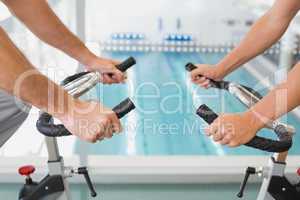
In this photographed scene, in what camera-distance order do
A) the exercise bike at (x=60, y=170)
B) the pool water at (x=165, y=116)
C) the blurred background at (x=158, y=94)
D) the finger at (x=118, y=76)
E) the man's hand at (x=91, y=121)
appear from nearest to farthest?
1. the man's hand at (x=91, y=121)
2. the exercise bike at (x=60, y=170)
3. the finger at (x=118, y=76)
4. the blurred background at (x=158, y=94)
5. the pool water at (x=165, y=116)

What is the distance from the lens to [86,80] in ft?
4.23

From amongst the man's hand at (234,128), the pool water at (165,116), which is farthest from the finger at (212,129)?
the pool water at (165,116)

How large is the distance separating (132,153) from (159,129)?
0.39 m

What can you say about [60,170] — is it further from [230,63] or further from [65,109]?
[230,63]

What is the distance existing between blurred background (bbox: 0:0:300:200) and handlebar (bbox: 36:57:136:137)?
0.42 metres

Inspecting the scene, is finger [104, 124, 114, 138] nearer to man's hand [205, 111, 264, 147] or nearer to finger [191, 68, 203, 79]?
man's hand [205, 111, 264, 147]

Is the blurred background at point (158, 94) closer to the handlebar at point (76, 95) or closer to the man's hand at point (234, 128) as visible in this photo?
the handlebar at point (76, 95)

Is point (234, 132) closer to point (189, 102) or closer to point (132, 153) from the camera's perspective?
point (132, 153)

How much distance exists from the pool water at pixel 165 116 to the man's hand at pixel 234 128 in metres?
1.23

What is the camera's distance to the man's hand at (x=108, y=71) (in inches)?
55.8

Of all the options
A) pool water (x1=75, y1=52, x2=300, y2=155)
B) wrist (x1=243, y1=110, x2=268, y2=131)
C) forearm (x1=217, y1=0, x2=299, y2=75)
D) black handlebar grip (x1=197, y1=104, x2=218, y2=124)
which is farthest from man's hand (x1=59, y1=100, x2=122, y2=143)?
pool water (x1=75, y1=52, x2=300, y2=155)

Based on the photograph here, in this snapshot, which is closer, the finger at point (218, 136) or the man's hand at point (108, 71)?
the finger at point (218, 136)

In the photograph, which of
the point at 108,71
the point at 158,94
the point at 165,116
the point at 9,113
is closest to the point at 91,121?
the point at 108,71

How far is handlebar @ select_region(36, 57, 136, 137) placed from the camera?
0.96 meters
